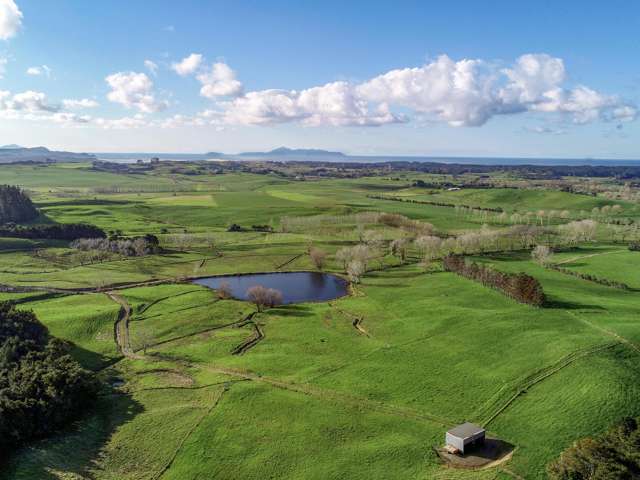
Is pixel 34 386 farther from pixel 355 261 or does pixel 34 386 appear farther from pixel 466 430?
pixel 355 261

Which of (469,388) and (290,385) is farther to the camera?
(290,385)

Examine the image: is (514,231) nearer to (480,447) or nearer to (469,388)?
(469,388)

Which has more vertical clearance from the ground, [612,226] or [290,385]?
[612,226]

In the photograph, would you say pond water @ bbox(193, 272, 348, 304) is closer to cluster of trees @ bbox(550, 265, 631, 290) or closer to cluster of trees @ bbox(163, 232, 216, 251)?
cluster of trees @ bbox(163, 232, 216, 251)

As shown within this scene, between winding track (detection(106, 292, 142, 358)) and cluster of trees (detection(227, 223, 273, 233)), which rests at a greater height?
cluster of trees (detection(227, 223, 273, 233))

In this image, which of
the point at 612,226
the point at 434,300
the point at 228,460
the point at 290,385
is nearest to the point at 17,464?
the point at 228,460

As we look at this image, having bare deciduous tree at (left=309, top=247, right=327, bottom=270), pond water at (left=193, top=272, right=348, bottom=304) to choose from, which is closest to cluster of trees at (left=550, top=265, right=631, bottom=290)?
pond water at (left=193, top=272, right=348, bottom=304)

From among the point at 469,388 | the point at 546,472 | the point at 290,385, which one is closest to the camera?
the point at 546,472
